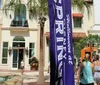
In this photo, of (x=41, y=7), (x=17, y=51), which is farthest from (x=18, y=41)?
(x=41, y=7)

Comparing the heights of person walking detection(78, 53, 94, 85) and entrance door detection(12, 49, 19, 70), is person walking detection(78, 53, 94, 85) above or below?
above

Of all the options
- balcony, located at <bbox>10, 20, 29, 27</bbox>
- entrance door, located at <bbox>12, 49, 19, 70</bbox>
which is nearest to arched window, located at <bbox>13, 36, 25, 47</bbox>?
entrance door, located at <bbox>12, 49, 19, 70</bbox>

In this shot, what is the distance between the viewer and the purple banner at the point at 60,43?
4.51 meters

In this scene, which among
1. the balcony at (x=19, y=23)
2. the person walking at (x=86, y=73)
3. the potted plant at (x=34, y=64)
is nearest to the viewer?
the person walking at (x=86, y=73)

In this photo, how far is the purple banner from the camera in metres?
4.51

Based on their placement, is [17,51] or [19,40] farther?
[19,40]

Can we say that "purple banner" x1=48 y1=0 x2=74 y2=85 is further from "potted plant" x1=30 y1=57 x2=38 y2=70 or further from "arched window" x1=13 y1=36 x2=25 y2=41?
"arched window" x1=13 y1=36 x2=25 y2=41

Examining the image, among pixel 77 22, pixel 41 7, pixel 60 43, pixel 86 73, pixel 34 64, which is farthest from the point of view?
pixel 77 22

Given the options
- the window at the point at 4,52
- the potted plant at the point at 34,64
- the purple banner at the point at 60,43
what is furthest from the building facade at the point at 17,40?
the purple banner at the point at 60,43

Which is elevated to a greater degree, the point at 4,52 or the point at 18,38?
the point at 18,38

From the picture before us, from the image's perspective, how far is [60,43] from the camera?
4.58m

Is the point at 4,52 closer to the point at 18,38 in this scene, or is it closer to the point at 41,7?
the point at 18,38

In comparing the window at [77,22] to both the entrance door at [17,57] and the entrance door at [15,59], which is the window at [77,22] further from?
the entrance door at [15,59]

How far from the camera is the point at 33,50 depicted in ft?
101
